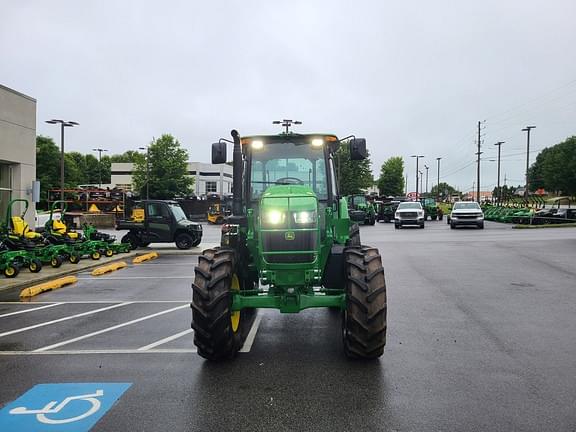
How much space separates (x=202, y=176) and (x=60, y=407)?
4354 inches

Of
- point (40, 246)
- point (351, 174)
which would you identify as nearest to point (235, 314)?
point (40, 246)

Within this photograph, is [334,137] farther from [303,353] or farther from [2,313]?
[2,313]

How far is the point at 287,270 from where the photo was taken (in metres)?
5.96

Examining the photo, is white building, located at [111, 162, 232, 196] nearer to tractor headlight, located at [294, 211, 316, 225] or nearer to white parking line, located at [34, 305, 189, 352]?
white parking line, located at [34, 305, 189, 352]

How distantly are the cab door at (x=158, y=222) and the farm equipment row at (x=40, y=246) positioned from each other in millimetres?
2393

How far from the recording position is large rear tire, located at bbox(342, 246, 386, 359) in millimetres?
5535

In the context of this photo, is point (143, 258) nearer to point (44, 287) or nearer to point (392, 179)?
point (44, 287)

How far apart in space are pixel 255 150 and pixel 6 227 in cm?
1025

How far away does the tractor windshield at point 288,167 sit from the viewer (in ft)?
23.7

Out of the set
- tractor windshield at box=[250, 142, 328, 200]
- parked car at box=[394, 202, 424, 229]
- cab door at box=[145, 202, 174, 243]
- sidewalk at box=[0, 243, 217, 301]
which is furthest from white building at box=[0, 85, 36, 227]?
parked car at box=[394, 202, 424, 229]

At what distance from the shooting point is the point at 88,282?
1242cm

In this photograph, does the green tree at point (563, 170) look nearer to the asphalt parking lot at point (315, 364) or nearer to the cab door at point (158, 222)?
the cab door at point (158, 222)

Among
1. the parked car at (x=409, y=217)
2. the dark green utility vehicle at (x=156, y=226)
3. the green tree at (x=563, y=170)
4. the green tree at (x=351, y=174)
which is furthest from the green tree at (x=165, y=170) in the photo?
the green tree at (x=563, y=170)

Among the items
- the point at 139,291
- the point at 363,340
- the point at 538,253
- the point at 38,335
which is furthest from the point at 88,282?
the point at 538,253
